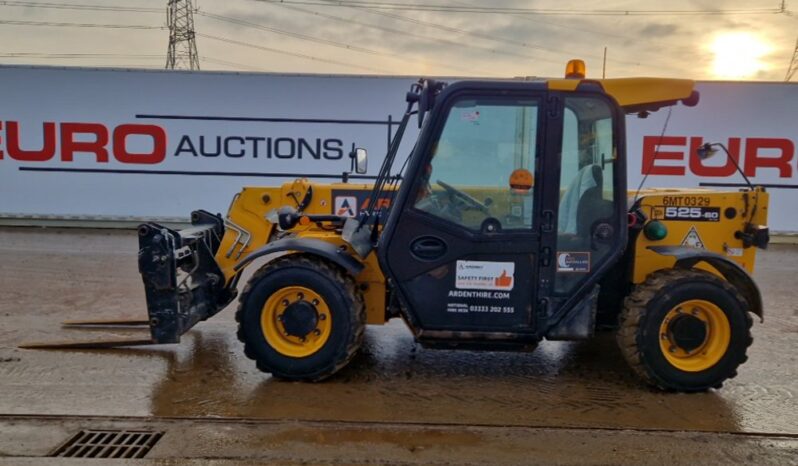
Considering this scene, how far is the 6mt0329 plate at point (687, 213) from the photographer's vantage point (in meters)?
4.46

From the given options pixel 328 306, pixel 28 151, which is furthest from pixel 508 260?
pixel 28 151

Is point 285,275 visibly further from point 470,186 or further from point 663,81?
point 663,81

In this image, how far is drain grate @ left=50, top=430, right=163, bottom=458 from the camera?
3234 millimetres

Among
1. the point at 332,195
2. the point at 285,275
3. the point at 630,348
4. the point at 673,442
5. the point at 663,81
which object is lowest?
the point at 673,442

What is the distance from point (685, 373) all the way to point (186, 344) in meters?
3.86

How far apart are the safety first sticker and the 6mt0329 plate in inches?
50.4

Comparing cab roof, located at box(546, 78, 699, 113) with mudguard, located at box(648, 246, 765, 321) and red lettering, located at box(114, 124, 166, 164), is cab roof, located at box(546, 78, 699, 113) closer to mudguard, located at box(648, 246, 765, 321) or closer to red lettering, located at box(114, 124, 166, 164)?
mudguard, located at box(648, 246, 765, 321)

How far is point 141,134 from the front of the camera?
471 inches

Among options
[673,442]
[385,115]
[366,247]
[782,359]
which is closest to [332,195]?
[366,247]

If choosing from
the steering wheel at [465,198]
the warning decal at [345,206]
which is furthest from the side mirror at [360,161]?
the steering wheel at [465,198]

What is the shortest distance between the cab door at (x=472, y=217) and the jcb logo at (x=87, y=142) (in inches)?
367

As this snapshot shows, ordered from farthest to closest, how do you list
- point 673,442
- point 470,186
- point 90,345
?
point 90,345 → point 470,186 → point 673,442

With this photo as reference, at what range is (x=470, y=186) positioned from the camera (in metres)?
4.01

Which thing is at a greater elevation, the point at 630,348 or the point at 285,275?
the point at 285,275
